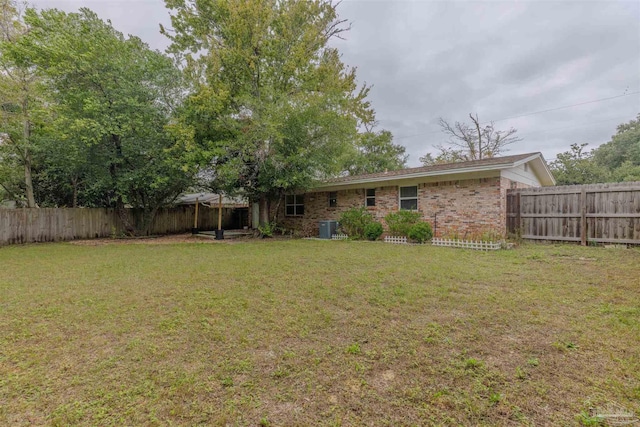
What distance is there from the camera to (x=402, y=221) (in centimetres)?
1084

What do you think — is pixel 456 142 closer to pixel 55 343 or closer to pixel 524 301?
pixel 524 301

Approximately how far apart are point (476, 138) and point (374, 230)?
1804cm

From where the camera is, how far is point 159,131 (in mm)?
12008

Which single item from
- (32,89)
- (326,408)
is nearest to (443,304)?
(326,408)

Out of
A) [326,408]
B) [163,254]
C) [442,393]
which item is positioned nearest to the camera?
[326,408]

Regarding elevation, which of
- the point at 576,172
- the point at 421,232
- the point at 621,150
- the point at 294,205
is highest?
the point at 621,150

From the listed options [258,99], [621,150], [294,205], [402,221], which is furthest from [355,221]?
[621,150]

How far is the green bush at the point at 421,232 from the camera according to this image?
10.1 m

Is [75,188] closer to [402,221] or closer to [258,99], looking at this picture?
[258,99]

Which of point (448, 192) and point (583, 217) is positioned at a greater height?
point (448, 192)

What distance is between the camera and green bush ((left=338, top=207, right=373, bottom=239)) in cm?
1185

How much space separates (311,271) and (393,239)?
19.2 ft

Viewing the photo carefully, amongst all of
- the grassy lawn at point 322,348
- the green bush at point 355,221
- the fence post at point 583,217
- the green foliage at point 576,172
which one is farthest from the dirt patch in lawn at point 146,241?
the green foliage at point 576,172

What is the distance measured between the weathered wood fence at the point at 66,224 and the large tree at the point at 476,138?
22005 millimetres
